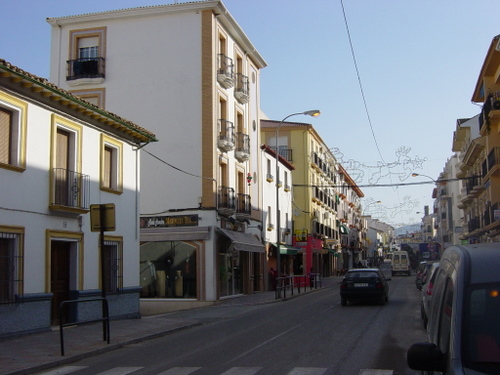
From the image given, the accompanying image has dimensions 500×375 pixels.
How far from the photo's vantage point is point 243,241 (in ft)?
102

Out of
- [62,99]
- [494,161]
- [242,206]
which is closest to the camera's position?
[62,99]

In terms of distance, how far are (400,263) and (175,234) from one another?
129 ft

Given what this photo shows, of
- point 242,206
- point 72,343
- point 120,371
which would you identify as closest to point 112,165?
point 72,343

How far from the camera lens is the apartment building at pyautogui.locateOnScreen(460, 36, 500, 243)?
116ft

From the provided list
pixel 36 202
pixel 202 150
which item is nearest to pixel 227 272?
pixel 202 150

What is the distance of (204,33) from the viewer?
2970 centimetres

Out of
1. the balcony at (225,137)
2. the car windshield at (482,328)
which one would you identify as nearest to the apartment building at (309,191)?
Result: the balcony at (225,137)

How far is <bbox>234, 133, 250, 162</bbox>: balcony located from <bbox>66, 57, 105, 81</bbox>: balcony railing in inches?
309

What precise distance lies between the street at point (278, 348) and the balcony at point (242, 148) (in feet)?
46.3

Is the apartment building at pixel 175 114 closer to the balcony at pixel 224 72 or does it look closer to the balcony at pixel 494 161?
the balcony at pixel 224 72

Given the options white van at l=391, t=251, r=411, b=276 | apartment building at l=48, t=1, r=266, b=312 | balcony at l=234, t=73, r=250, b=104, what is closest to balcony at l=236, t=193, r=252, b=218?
apartment building at l=48, t=1, r=266, b=312

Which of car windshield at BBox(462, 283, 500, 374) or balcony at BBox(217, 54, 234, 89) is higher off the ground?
balcony at BBox(217, 54, 234, 89)

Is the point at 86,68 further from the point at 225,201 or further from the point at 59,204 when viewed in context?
the point at 59,204

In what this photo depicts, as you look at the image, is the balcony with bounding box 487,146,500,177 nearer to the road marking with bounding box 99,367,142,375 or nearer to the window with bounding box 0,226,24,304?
the window with bounding box 0,226,24,304
